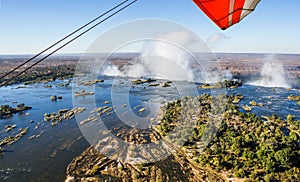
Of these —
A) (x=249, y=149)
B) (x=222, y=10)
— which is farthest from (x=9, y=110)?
(x=222, y=10)

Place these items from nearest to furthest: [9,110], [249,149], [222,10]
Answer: [222,10], [249,149], [9,110]

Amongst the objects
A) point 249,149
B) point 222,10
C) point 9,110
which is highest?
point 222,10

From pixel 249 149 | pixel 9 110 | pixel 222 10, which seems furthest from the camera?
pixel 9 110

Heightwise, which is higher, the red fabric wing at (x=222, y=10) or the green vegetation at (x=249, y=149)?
the red fabric wing at (x=222, y=10)

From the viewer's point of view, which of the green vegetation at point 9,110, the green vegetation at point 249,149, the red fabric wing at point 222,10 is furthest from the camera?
the green vegetation at point 9,110

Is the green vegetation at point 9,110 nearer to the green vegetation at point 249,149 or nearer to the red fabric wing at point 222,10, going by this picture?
the green vegetation at point 249,149

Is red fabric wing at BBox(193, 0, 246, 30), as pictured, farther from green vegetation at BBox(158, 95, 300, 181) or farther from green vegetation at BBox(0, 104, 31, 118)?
green vegetation at BBox(0, 104, 31, 118)

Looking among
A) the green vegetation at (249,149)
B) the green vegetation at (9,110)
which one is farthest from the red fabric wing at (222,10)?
the green vegetation at (9,110)

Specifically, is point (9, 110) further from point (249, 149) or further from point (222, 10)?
point (222, 10)
